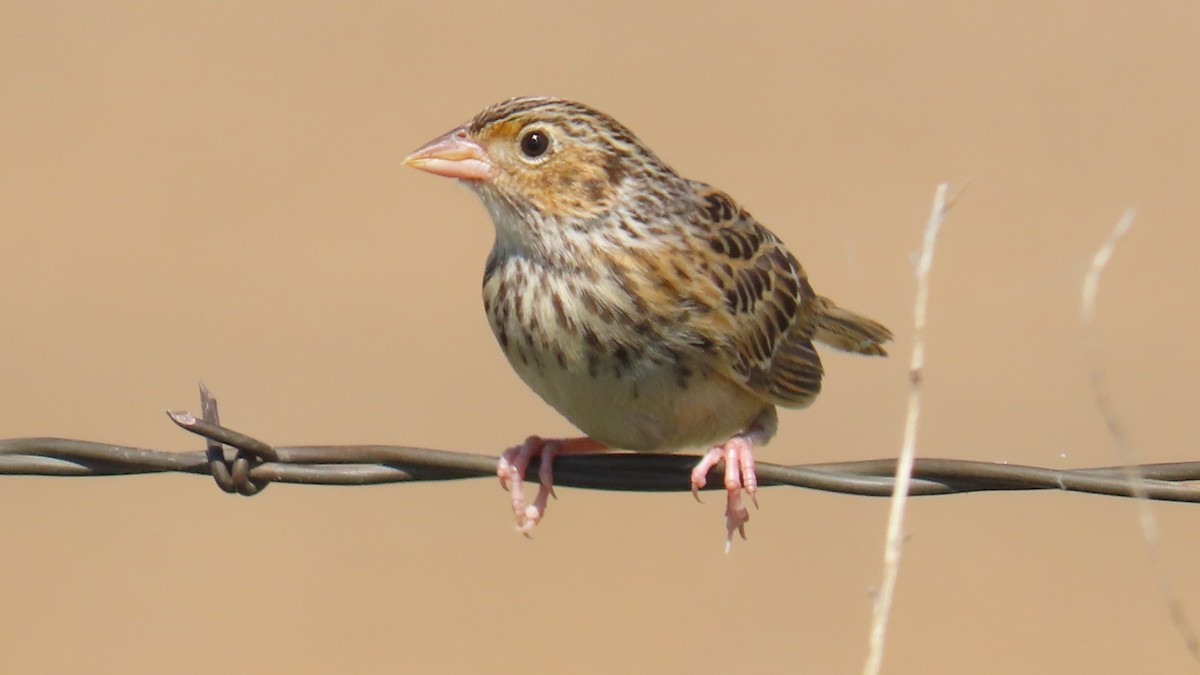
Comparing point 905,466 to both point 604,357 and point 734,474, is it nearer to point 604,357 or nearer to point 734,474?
point 734,474

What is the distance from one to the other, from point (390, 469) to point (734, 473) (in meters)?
1.22

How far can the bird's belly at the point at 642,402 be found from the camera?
17.6 feet

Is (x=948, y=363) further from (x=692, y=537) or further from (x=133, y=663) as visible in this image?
(x=133, y=663)

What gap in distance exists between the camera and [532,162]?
5758 mm

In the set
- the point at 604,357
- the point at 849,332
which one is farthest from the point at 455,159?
the point at 849,332

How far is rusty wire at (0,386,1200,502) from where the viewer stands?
4.15 metres

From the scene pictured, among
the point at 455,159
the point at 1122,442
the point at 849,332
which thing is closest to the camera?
the point at 1122,442

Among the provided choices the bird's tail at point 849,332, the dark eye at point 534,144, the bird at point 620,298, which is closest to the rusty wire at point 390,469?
the bird at point 620,298

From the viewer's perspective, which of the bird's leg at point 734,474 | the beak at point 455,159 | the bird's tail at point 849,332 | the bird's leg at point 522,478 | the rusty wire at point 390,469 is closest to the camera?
the rusty wire at point 390,469

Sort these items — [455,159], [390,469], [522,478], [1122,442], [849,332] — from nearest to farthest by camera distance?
[1122,442] → [390,469] → [522,478] → [455,159] → [849,332]

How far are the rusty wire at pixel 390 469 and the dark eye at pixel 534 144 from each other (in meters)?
1.58

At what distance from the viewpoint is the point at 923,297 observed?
407 cm

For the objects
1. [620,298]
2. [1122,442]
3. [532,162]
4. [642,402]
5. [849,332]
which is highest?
[532,162]

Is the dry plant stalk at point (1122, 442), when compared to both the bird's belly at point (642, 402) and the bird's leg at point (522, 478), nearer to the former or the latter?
the bird's belly at point (642, 402)
